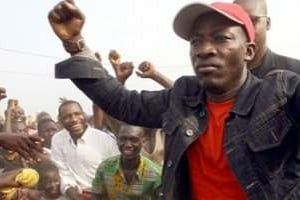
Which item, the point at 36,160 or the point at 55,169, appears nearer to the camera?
the point at 36,160

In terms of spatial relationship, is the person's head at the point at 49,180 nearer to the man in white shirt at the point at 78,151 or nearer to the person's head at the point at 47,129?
the man in white shirt at the point at 78,151

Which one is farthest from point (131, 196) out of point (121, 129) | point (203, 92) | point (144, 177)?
point (203, 92)

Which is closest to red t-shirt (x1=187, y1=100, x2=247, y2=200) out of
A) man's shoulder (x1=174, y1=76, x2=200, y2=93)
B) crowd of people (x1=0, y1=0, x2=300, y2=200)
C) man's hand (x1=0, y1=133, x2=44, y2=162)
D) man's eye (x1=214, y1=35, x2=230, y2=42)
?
crowd of people (x1=0, y1=0, x2=300, y2=200)

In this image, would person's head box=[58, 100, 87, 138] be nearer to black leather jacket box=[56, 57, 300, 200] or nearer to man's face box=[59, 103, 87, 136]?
man's face box=[59, 103, 87, 136]

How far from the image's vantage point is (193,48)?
2434mm

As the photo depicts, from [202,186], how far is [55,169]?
13.3ft

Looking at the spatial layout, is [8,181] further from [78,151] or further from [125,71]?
[78,151]

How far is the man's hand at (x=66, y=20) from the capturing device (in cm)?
256

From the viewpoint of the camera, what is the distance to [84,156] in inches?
230

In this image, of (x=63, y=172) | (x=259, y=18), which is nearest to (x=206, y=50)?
(x=259, y=18)

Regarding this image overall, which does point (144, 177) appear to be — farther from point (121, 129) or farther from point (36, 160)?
point (36, 160)

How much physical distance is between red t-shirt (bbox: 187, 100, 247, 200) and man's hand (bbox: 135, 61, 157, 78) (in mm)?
2238

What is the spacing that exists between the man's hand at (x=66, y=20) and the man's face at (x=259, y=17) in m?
1.08

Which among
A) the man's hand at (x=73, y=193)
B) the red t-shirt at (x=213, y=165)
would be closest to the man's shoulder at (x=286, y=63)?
the red t-shirt at (x=213, y=165)
